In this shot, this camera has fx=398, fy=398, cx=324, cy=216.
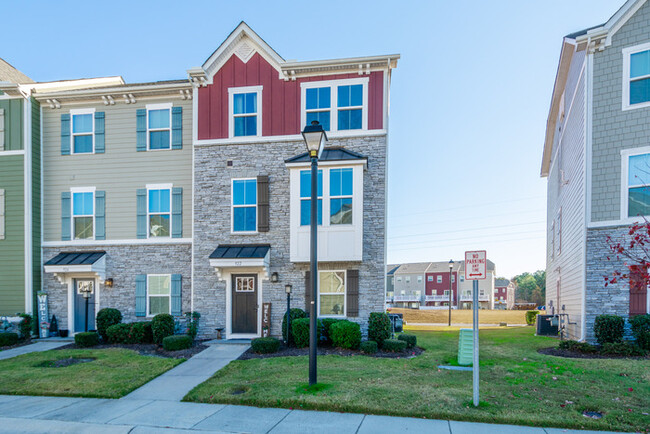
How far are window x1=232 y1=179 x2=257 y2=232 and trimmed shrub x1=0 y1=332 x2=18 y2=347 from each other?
7.59 metres

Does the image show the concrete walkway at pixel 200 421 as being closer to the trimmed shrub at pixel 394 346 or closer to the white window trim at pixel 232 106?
the trimmed shrub at pixel 394 346

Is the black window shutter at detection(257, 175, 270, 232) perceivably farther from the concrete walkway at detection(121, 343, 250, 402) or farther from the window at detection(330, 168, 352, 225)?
the concrete walkway at detection(121, 343, 250, 402)

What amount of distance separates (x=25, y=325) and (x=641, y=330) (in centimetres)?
1817

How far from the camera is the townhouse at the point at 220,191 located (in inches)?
476

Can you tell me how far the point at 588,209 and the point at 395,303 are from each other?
175ft

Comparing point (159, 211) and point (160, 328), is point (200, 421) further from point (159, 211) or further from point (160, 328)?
point (159, 211)

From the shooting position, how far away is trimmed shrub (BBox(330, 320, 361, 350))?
10.6 meters

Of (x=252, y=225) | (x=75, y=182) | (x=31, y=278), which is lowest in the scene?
(x=31, y=278)

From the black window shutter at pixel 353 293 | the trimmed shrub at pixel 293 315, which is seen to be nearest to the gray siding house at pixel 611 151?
the black window shutter at pixel 353 293

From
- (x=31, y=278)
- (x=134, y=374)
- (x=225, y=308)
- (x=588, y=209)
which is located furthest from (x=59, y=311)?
(x=588, y=209)

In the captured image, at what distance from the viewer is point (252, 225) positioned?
42.0 feet

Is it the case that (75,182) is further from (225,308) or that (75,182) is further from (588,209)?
(588,209)

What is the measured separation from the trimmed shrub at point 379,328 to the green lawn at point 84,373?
503 cm

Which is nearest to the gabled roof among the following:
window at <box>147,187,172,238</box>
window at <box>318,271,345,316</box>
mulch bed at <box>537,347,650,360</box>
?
window at <box>147,187,172,238</box>
